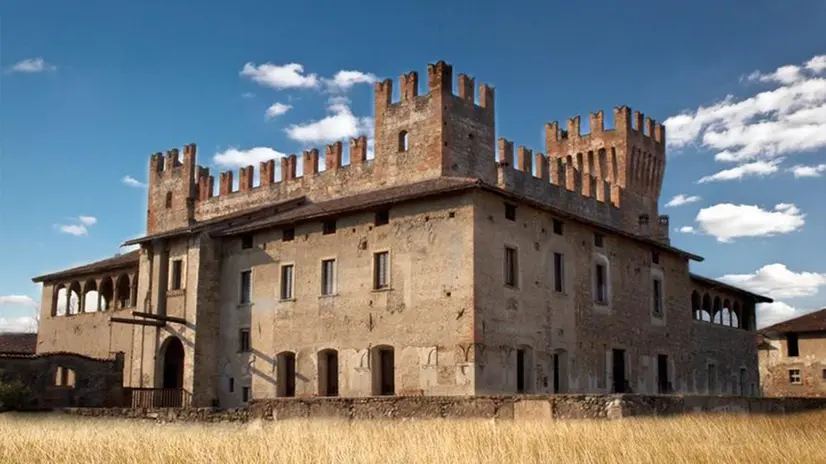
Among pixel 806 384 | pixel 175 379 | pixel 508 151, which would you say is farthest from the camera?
pixel 806 384

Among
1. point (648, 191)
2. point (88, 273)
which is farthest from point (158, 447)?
point (648, 191)

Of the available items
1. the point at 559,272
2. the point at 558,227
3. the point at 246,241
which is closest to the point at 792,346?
the point at 559,272

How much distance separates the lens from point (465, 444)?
1298cm

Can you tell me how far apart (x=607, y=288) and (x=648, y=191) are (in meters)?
16.9

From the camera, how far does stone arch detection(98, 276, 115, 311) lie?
3628cm

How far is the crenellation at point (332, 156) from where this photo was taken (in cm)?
3195

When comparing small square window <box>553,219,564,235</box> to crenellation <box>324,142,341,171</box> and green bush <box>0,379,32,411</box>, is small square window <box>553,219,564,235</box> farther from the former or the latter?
green bush <box>0,379,32,411</box>

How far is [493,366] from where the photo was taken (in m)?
22.8

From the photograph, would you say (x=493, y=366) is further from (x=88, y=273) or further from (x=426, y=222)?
(x=88, y=273)

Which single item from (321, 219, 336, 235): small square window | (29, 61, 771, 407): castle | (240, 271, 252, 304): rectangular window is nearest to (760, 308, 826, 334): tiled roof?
(29, 61, 771, 407): castle

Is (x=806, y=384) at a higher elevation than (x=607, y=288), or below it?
below

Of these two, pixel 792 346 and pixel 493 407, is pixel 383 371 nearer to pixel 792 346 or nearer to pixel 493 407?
pixel 493 407

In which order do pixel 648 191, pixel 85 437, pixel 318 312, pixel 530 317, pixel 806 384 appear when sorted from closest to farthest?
pixel 85 437 → pixel 530 317 → pixel 318 312 → pixel 806 384 → pixel 648 191

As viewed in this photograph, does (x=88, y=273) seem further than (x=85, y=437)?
Yes
